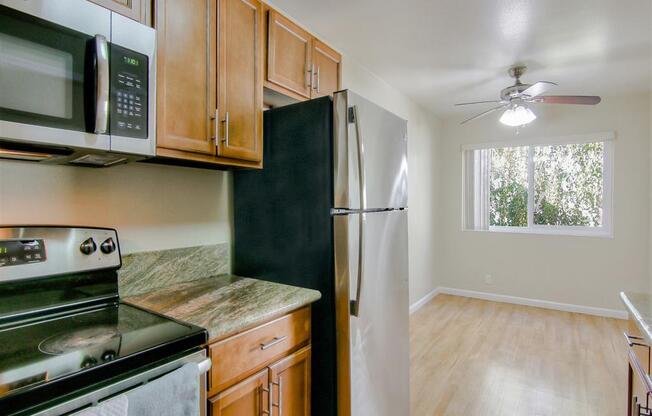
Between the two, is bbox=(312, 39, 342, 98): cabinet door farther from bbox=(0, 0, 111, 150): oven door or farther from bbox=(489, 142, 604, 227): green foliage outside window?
bbox=(489, 142, 604, 227): green foliage outside window

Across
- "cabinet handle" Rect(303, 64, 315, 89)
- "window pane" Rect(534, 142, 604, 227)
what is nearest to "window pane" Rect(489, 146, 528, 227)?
"window pane" Rect(534, 142, 604, 227)

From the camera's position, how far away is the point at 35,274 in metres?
1.13

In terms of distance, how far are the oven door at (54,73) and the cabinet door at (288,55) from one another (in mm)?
800

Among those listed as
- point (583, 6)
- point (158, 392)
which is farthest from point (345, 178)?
point (583, 6)

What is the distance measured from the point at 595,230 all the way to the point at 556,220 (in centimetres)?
38

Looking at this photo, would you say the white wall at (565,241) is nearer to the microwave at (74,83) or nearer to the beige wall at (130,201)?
the beige wall at (130,201)

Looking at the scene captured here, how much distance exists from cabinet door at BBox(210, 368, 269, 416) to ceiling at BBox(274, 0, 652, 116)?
1937 millimetres

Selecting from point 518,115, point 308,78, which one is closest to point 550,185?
point 518,115

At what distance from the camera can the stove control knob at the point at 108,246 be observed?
4.29 ft

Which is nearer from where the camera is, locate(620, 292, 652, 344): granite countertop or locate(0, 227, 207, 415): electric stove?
locate(0, 227, 207, 415): electric stove

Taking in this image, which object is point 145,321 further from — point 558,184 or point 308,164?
point 558,184

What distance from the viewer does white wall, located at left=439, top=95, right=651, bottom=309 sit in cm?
362

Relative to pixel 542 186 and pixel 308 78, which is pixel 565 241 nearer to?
pixel 542 186

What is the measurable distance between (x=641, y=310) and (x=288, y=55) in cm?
191
